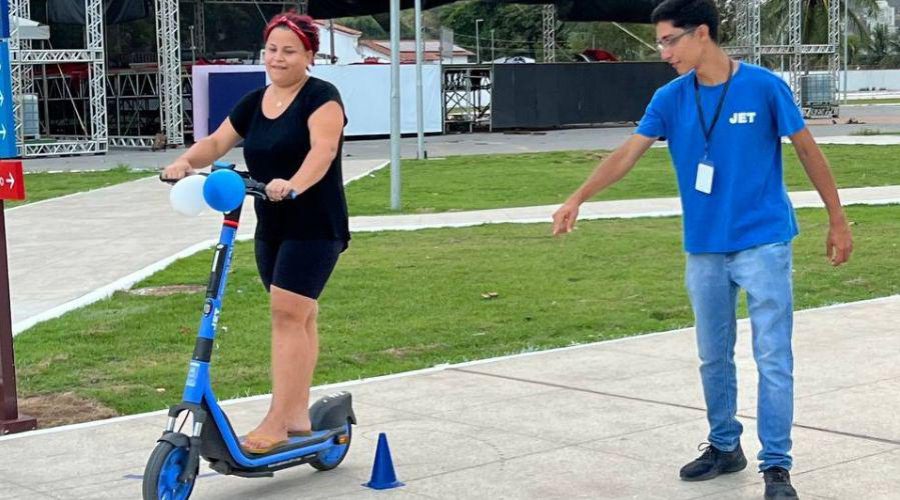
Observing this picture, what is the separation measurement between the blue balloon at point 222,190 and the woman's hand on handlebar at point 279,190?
10 centimetres

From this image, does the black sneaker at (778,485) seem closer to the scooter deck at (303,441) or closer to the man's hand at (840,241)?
the man's hand at (840,241)

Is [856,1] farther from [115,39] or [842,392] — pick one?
[842,392]

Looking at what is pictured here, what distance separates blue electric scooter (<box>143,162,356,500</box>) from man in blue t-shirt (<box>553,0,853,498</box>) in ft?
4.33

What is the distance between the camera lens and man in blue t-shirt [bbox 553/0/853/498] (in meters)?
5.13

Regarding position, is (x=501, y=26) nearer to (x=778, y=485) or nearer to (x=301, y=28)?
(x=301, y=28)

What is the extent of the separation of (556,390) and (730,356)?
1.86m

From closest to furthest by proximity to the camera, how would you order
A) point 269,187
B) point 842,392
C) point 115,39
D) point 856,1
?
point 269,187, point 842,392, point 115,39, point 856,1

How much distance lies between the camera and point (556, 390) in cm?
721

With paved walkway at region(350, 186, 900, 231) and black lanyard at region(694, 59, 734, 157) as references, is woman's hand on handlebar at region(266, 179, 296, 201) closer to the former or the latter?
black lanyard at region(694, 59, 734, 157)

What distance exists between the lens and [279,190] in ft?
16.1

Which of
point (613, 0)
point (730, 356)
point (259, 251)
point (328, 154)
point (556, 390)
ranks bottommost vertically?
point (556, 390)

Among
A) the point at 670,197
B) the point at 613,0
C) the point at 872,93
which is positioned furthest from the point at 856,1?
the point at 670,197

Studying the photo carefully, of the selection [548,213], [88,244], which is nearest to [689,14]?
[88,244]

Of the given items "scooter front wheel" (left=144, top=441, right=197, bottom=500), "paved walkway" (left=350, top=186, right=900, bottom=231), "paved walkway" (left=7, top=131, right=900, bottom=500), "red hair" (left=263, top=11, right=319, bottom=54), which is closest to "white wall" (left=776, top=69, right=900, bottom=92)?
"paved walkway" (left=350, top=186, right=900, bottom=231)
